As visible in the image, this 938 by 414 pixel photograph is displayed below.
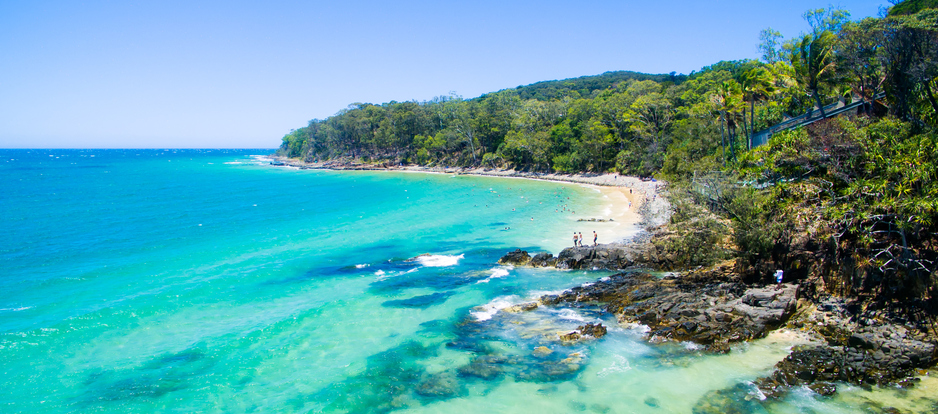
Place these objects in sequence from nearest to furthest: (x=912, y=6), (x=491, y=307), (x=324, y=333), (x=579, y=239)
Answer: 1. (x=324, y=333)
2. (x=491, y=307)
3. (x=579, y=239)
4. (x=912, y=6)

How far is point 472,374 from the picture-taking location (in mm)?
16422

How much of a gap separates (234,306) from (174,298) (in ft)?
13.7

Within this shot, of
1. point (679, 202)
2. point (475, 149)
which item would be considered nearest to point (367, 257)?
point (679, 202)

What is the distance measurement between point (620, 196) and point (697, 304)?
4141cm

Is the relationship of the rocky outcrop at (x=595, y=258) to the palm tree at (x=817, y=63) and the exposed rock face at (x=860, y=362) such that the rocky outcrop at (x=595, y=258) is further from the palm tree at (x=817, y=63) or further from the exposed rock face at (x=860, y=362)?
the palm tree at (x=817, y=63)

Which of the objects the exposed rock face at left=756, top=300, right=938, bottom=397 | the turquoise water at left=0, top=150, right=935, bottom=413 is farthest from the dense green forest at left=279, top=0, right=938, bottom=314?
the turquoise water at left=0, top=150, right=935, bottom=413

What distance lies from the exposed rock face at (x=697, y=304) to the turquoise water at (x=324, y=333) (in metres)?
0.83

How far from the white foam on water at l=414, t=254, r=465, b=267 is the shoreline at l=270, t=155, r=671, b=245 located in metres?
11.5

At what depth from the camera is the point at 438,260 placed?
32.1 m

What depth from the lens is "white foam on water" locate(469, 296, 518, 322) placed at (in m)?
21.7

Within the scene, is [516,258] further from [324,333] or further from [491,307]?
[324,333]

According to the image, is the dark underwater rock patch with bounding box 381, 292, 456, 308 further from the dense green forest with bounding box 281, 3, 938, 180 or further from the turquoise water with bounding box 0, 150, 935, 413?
the dense green forest with bounding box 281, 3, 938, 180

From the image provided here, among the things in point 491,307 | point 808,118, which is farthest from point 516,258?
point 808,118

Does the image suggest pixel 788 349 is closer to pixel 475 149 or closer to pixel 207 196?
pixel 207 196
